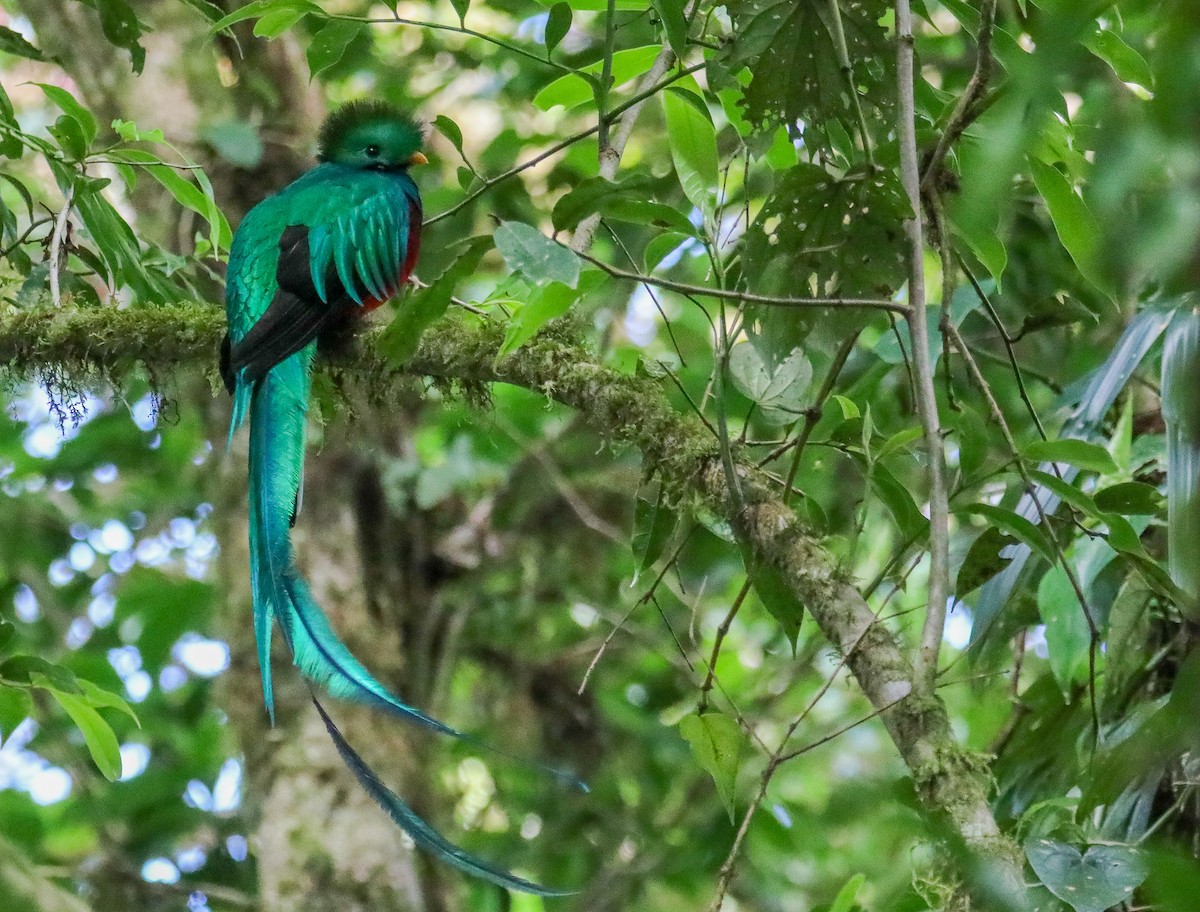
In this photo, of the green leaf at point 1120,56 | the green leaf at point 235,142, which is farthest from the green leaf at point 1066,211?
the green leaf at point 235,142

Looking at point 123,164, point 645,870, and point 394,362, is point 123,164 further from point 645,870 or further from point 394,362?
point 645,870

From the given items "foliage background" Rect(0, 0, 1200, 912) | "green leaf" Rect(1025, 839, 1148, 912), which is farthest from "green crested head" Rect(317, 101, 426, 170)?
"green leaf" Rect(1025, 839, 1148, 912)

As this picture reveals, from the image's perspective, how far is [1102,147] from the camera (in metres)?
0.51

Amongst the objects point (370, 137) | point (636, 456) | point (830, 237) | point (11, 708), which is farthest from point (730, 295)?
point (370, 137)

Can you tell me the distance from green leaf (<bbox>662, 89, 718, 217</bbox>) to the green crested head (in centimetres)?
125

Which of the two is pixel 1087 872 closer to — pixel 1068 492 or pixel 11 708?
pixel 1068 492

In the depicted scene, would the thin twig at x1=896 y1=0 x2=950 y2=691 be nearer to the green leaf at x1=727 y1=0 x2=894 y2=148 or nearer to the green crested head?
the green leaf at x1=727 y1=0 x2=894 y2=148

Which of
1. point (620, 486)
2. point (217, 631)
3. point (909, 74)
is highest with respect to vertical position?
point (620, 486)

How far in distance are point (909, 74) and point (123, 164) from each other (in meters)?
1.16

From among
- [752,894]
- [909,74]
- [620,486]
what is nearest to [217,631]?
[620,486]

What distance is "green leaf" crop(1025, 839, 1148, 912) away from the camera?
1229 millimetres

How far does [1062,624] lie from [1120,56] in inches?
31.5

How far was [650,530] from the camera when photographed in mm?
1733

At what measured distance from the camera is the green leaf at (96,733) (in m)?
1.77
